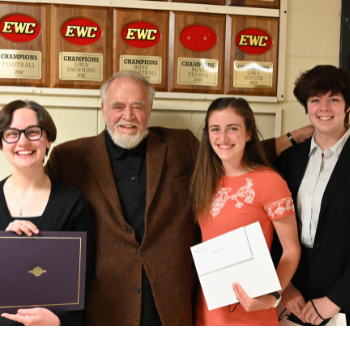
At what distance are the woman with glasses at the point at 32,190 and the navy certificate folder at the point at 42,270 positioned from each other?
54 millimetres

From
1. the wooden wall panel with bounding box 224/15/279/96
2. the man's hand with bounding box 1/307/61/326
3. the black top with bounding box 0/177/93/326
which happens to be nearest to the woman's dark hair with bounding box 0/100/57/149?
the black top with bounding box 0/177/93/326

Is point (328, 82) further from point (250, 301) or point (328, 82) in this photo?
point (250, 301)

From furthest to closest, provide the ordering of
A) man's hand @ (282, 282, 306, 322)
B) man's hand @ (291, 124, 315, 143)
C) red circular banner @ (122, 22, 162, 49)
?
1. red circular banner @ (122, 22, 162, 49)
2. man's hand @ (291, 124, 315, 143)
3. man's hand @ (282, 282, 306, 322)

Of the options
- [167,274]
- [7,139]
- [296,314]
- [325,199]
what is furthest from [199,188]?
[7,139]

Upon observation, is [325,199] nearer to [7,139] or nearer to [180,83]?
[180,83]

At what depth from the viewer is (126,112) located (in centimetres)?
169

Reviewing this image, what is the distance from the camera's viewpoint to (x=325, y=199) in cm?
149

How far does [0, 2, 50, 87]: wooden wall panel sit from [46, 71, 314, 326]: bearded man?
0.44 m

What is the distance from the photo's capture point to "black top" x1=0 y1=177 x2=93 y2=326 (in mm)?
1348

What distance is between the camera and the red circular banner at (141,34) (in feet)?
6.46

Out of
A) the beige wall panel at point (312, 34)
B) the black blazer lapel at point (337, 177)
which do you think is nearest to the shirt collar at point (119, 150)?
the black blazer lapel at point (337, 177)

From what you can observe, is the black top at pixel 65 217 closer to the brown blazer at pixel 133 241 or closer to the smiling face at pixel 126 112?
the brown blazer at pixel 133 241

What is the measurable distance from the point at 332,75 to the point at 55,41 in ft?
4.74

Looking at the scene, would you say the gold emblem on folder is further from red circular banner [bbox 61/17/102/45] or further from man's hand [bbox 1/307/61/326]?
red circular banner [bbox 61/17/102/45]
